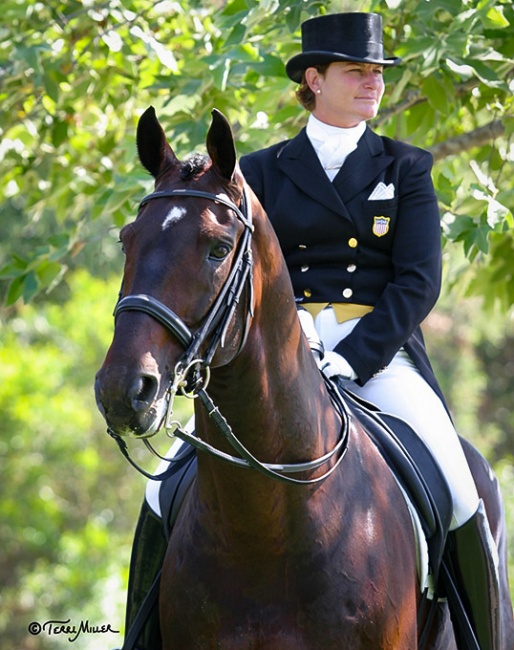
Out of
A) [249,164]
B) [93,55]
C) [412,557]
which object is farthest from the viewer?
[93,55]

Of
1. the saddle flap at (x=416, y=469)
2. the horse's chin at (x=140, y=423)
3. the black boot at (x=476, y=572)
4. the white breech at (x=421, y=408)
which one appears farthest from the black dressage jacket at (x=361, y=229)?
the horse's chin at (x=140, y=423)

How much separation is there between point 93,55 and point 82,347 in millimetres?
8440

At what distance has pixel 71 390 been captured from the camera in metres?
16.2

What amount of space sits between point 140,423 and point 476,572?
1991mm

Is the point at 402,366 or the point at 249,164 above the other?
the point at 249,164

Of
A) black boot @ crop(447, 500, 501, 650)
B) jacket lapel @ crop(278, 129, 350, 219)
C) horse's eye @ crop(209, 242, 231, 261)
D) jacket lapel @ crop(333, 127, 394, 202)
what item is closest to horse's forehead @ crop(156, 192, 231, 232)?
horse's eye @ crop(209, 242, 231, 261)

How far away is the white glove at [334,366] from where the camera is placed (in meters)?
4.57

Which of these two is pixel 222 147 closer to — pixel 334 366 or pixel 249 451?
pixel 249 451

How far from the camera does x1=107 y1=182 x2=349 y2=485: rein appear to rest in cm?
342

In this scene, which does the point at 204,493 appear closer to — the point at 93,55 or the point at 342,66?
the point at 342,66

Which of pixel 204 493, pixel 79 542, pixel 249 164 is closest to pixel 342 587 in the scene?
pixel 204 493

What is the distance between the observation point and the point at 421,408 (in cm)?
476

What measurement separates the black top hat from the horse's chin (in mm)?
2198

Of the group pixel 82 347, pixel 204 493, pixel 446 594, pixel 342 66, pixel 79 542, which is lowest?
pixel 79 542
